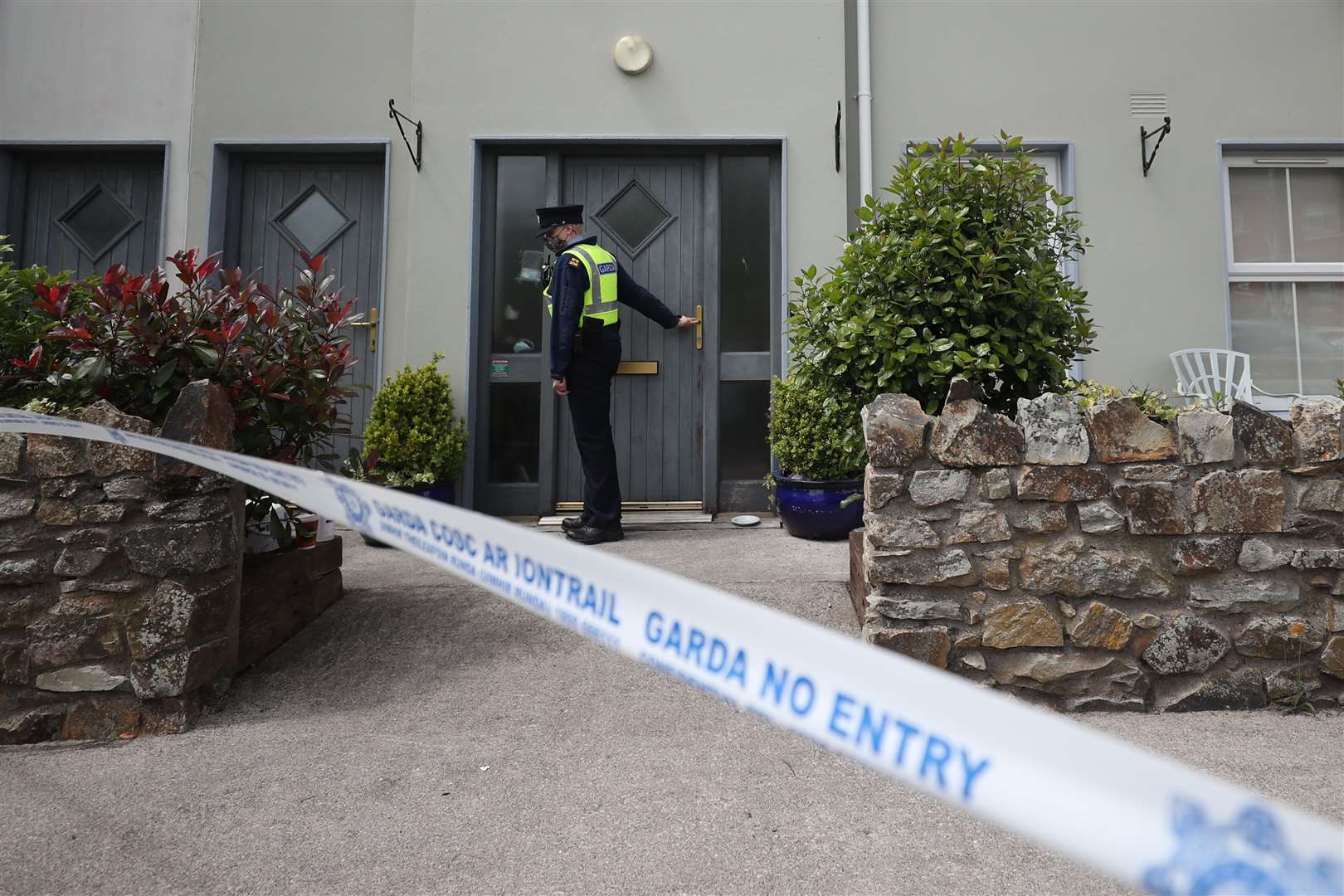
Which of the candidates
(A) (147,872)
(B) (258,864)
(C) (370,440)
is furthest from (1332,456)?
(C) (370,440)

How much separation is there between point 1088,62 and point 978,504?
4.60 m

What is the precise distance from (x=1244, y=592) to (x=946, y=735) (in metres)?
2.32

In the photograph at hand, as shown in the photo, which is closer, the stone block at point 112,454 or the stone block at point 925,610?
the stone block at point 112,454

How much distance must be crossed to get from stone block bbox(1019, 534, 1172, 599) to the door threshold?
2.68 metres

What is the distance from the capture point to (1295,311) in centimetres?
538

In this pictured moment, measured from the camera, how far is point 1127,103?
5.28 m

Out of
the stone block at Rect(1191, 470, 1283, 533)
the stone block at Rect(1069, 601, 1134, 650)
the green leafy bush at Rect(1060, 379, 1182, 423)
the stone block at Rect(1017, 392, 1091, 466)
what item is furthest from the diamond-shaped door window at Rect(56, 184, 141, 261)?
the stone block at Rect(1191, 470, 1283, 533)

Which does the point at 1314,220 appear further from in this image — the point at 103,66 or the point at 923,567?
the point at 103,66

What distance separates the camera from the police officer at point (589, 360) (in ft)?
14.5

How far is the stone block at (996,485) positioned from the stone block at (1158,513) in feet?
1.34

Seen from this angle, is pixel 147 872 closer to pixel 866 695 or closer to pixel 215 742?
pixel 215 742


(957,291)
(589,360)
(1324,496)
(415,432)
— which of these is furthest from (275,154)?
(1324,496)

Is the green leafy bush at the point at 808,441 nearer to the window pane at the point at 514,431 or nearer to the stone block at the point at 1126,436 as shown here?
the stone block at the point at 1126,436

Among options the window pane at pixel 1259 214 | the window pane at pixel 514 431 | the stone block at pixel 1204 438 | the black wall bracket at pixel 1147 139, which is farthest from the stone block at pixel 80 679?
the window pane at pixel 1259 214
